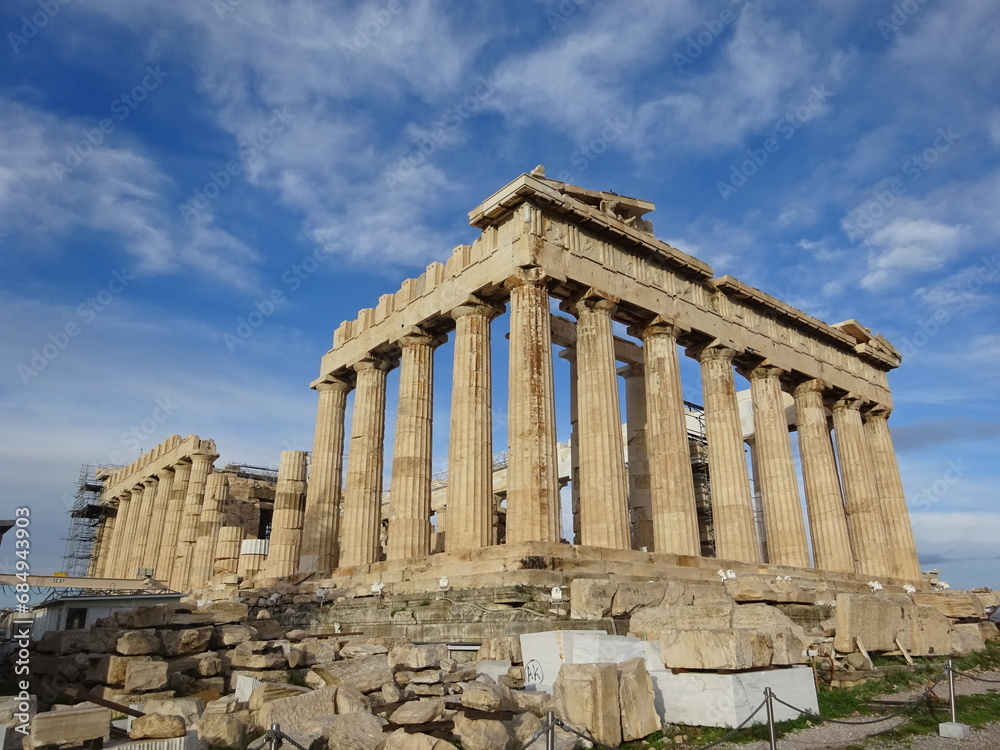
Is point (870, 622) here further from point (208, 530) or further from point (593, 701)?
point (208, 530)

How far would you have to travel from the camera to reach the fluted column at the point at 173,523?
3659 cm

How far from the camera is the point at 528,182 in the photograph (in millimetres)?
19531

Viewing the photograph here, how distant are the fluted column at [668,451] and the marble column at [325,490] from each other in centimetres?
1079

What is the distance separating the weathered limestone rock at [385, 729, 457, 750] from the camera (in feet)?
21.2

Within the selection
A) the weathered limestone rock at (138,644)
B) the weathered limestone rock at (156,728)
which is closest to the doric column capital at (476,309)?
the weathered limestone rock at (138,644)

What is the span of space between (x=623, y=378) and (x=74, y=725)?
22.4 metres

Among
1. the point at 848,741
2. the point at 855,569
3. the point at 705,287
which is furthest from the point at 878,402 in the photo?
the point at 848,741

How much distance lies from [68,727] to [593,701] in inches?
193

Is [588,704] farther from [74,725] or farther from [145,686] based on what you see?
[145,686]

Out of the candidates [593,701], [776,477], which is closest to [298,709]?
[593,701]

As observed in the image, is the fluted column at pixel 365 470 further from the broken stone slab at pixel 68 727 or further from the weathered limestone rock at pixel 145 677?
the broken stone slab at pixel 68 727

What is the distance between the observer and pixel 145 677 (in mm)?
10070

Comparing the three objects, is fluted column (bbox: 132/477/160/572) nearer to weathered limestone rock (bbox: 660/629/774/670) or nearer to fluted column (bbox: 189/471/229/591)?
fluted column (bbox: 189/471/229/591)

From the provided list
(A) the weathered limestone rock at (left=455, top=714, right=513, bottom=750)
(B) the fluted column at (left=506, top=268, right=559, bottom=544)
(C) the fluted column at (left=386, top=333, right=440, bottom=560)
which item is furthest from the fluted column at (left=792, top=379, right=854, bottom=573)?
(A) the weathered limestone rock at (left=455, top=714, right=513, bottom=750)
